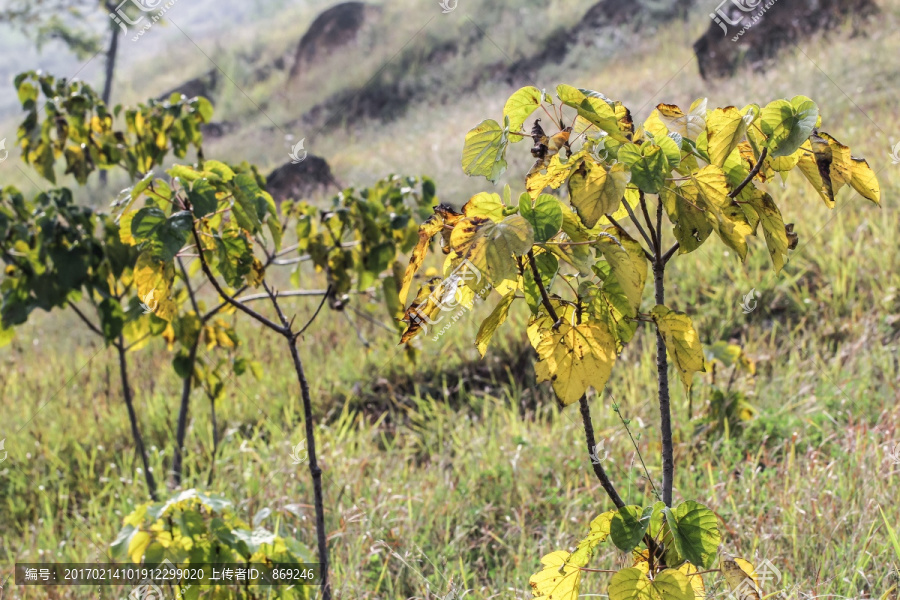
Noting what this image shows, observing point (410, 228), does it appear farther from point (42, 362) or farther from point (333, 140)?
point (333, 140)

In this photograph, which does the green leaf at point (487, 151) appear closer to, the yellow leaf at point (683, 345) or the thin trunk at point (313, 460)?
the yellow leaf at point (683, 345)

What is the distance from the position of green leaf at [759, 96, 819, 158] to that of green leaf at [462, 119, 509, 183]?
0.34 m

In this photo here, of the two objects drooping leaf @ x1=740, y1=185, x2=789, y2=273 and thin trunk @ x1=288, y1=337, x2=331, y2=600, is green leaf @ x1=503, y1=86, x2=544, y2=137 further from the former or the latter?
thin trunk @ x1=288, y1=337, x2=331, y2=600

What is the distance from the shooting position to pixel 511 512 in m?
2.42

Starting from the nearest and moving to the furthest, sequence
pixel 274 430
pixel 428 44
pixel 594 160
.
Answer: pixel 594 160 → pixel 274 430 → pixel 428 44

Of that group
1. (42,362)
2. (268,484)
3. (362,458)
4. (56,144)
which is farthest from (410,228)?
(42,362)

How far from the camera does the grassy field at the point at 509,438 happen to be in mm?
2037

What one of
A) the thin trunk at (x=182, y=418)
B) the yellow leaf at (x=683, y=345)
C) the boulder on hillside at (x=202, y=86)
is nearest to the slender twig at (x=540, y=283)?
the yellow leaf at (x=683, y=345)

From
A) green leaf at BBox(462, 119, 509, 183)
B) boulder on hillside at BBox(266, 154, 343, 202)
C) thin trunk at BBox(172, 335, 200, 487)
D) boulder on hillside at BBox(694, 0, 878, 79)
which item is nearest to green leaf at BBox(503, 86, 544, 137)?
green leaf at BBox(462, 119, 509, 183)

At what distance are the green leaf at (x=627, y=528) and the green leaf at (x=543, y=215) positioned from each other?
40 centimetres

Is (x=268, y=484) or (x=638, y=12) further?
(x=638, y=12)

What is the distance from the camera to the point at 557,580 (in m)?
1.10

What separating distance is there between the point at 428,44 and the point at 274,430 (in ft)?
41.0

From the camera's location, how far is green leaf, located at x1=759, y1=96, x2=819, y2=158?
3.13ft
